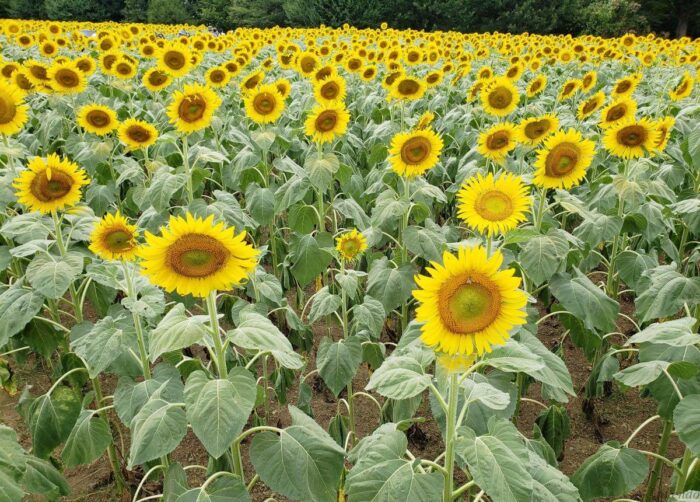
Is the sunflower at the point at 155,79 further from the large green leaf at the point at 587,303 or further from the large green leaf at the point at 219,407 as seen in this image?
the large green leaf at the point at 219,407

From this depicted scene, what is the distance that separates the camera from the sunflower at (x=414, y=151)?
134 inches

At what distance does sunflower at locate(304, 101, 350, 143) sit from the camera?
3.98 m

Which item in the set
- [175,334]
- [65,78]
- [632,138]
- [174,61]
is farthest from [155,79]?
[175,334]

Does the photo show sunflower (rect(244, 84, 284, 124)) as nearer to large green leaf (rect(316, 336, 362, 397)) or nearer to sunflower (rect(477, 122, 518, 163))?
sunflower (rect(477, 122, 518, 163))

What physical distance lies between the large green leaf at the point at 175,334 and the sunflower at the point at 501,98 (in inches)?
141

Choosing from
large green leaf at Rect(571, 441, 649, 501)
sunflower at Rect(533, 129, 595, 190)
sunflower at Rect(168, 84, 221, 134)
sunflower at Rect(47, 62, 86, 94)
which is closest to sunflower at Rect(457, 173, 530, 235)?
sunflower at Rect(533, 129, 595, 190)

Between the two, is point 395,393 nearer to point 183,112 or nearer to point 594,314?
point 594,314

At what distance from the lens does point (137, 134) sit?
3.96 metres

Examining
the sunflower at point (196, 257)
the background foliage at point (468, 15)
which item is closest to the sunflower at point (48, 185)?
the sunflower at point (196, 257)

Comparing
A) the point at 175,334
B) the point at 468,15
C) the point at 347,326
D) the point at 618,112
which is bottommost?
the point at 347,326

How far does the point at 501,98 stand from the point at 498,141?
121cm

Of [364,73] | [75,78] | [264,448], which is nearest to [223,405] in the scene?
[264,448]

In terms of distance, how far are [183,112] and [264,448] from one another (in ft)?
7.86

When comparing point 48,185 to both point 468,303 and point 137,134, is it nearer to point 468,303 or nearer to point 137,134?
point 137,134
